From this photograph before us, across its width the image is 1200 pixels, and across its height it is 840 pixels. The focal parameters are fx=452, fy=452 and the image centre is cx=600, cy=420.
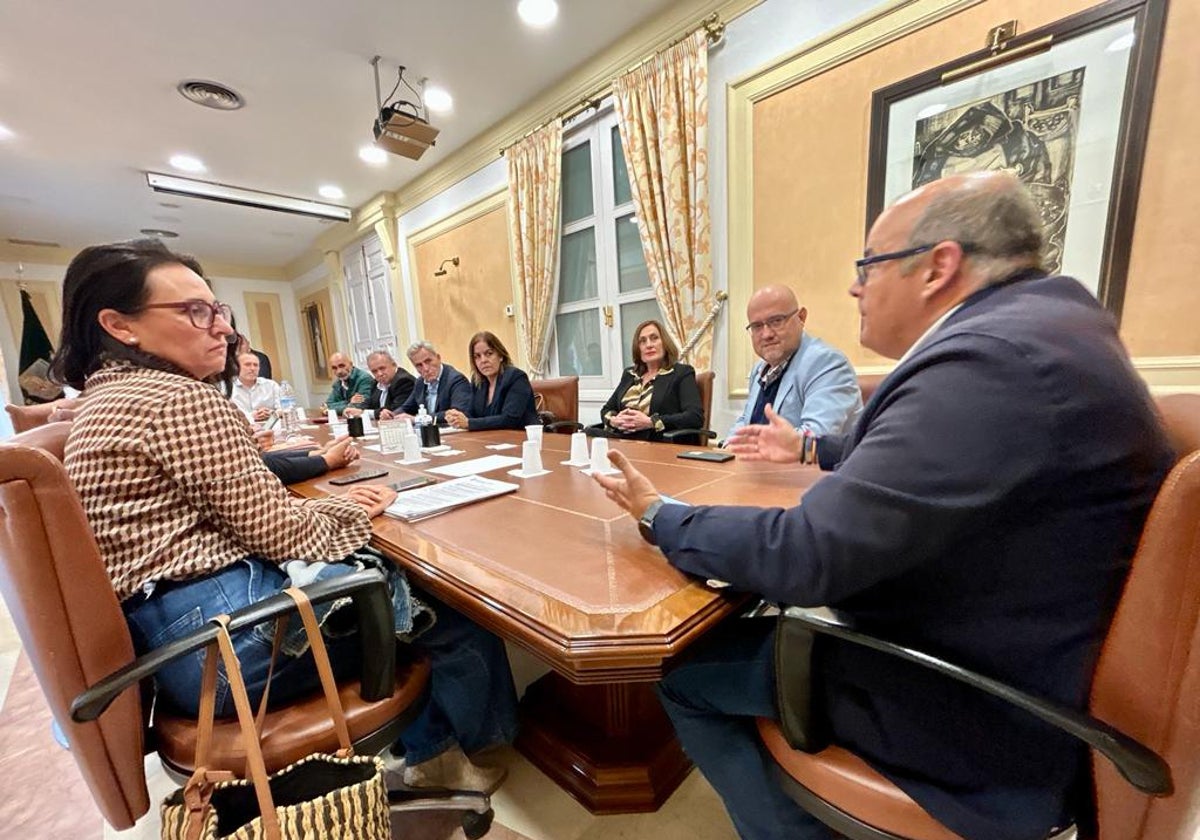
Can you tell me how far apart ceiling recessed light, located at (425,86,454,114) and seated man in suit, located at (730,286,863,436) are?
9.59 ft

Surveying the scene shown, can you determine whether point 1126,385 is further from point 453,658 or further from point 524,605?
point 453,658

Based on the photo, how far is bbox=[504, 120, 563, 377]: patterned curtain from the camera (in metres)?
3.51

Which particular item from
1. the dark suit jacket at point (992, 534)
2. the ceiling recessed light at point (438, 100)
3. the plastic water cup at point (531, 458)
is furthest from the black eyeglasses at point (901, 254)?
the ceiling recessed light at point (438, 100)

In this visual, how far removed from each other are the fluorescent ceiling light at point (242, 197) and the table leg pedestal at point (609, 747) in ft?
18.6

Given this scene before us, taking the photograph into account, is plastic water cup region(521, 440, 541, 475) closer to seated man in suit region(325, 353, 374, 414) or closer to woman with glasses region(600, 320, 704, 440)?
woman with glasses region(600, 320, 704, 440)

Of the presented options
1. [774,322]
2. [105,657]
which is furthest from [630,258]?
[105,657]

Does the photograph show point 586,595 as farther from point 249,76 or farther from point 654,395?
point 249,76

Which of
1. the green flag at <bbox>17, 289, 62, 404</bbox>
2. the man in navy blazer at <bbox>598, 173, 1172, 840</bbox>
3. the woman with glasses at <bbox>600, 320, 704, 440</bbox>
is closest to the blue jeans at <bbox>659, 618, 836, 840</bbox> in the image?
the man in navy blazer at <bbox>598, 173, 1172, 840</bbox>

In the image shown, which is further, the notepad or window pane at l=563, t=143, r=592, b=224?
window pane at l=563, t=143, r=592, b=224

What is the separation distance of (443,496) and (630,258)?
2662 millimetres

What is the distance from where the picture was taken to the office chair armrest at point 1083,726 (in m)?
0.46

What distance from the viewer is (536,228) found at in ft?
12.1

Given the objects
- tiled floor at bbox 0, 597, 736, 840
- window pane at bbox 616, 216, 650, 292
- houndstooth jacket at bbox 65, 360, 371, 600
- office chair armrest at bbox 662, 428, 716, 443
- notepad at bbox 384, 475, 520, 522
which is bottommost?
tiled floor at bbox 0, 597, 736, 840

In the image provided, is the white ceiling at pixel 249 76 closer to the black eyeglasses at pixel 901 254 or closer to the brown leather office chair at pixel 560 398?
the brown leather office chair at pixel 560 398
